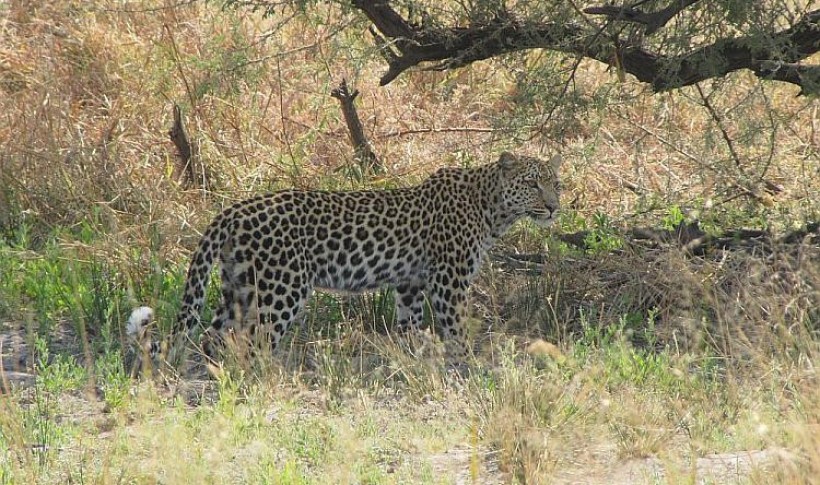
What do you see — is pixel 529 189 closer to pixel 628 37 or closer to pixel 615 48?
pixel 615 48

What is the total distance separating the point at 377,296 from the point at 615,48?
2.28m

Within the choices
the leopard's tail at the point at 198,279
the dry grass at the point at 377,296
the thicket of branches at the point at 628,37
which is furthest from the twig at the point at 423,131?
the leopard's tail at the point at 198,279

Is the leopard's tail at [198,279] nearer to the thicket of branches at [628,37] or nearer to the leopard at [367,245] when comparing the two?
the leopard at [367,245]

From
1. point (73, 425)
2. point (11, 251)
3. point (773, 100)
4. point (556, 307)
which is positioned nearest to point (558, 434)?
point (73, 425)

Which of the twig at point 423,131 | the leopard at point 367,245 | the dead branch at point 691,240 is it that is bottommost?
the dead branch at point 691,240

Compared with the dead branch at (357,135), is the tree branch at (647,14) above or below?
above

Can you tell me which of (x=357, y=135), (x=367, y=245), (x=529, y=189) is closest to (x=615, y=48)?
(x=529, y=189)

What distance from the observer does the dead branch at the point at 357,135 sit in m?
10.6

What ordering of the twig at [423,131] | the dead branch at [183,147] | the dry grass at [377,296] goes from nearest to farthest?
the dry grass at [377,296]
the dead branch at [183,147]
the twig at [423,131]

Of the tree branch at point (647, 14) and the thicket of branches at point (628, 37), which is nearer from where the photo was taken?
the tree branch at point (647, 14)

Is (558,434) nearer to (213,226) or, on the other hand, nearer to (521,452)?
(521,452)

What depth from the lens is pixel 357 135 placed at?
10719mm

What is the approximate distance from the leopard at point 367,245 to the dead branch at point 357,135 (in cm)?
210

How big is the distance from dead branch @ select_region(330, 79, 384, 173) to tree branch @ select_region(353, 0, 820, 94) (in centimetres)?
133
